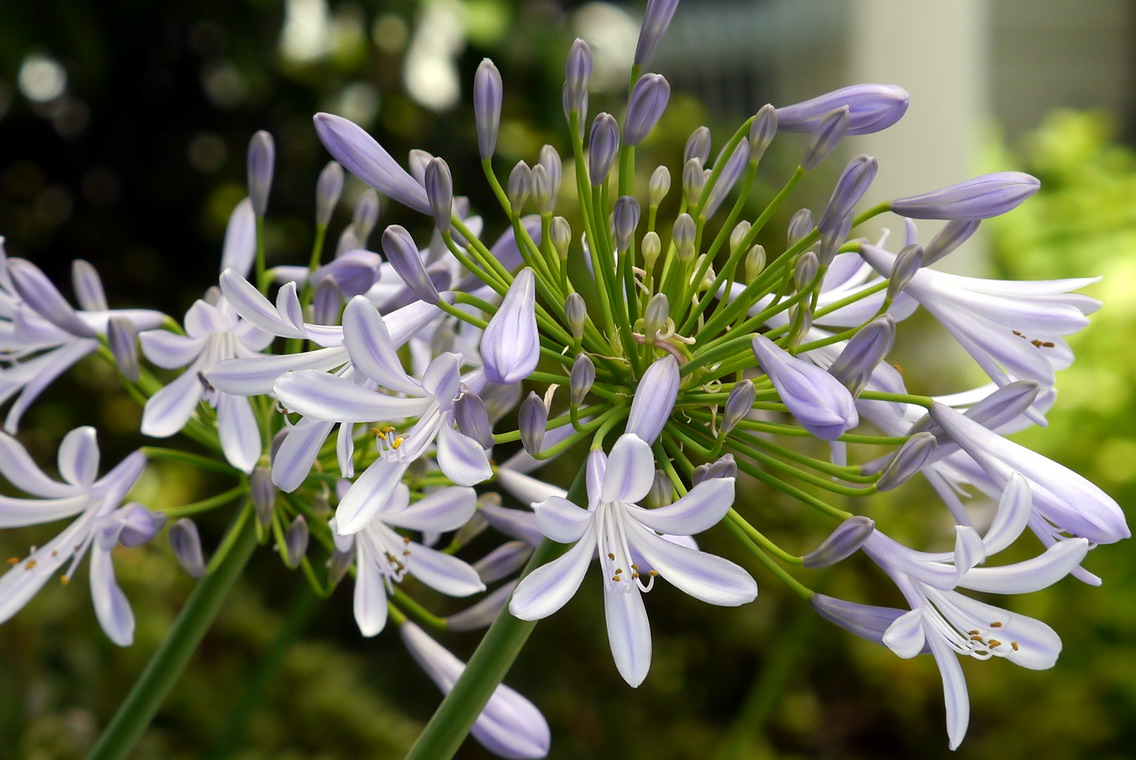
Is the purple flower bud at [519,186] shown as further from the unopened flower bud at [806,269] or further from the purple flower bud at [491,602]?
the purple flower bud at [491,602]

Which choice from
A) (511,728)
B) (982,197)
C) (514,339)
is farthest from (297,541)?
(982,197)

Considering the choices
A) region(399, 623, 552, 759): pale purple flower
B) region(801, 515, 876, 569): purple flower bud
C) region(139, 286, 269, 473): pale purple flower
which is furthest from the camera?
region(139, 286, 269, 473): pale purple flower

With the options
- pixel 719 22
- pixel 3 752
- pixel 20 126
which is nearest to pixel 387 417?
pixel 3 752

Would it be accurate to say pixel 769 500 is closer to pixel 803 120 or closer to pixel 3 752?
pixel 3 752

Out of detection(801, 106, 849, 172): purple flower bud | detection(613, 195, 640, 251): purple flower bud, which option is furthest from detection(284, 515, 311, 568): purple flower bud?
detection(801, 106, 849, 172): purple flower bud

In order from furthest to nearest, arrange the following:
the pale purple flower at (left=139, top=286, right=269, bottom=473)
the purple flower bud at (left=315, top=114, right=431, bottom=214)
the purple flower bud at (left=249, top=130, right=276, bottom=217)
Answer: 1. the purple flower bud at (left=249, top=130, right=276, bottom=217)
2. the pale purple flower at (left=139, top=286, right=269, bottom=473)
3. the purple flower bud at (left=315, top=114, right=431, bottom=214)

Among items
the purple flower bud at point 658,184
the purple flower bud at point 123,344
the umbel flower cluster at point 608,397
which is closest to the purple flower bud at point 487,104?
the umbel flower cluster at point 608,397

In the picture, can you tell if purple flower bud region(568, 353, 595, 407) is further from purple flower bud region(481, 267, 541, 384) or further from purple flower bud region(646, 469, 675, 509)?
purple flower bud region(646, 469, 675, 509)
